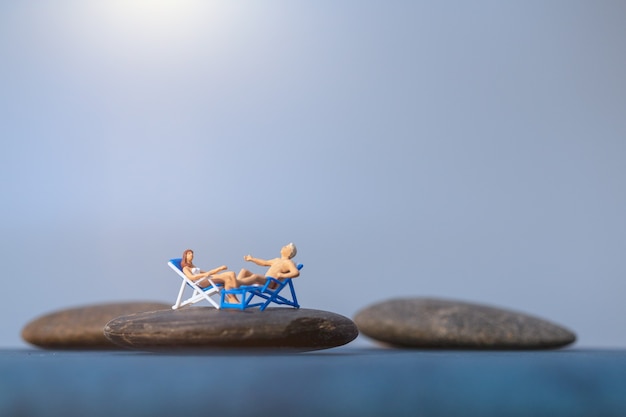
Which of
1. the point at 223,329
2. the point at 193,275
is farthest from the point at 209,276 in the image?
the point at 223,329

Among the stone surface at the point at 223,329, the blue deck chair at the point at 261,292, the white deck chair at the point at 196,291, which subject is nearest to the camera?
the stone surface at the point at 223,329

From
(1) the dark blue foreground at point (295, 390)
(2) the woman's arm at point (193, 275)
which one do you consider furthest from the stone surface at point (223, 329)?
(1) the dark blue foreground at point (295, 390)

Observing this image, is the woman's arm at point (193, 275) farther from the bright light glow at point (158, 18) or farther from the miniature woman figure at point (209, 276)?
the bright light glow at point (158, 18)

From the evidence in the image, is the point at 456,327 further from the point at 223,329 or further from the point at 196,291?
the point at 223,329

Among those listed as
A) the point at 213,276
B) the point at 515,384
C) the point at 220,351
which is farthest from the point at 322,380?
the point at 213,276

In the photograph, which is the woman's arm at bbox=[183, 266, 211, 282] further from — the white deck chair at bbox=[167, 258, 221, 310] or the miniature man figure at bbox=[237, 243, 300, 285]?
the miniature man figure at bbox=[237, 243, 300, 285]
